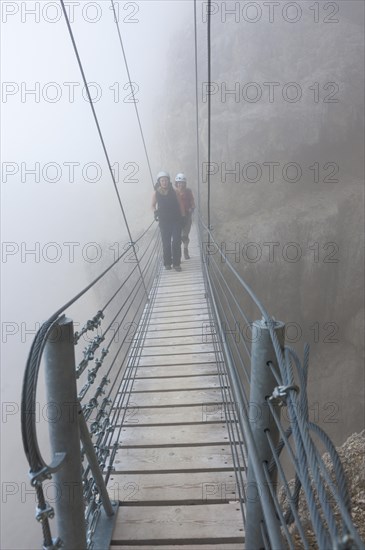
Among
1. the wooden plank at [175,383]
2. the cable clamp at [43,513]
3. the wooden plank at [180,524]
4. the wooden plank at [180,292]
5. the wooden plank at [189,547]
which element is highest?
the cable clamp at [43,513]

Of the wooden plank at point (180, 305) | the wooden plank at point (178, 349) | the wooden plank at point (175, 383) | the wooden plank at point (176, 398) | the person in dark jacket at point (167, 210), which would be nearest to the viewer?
the wooden plank at point (176, 398)

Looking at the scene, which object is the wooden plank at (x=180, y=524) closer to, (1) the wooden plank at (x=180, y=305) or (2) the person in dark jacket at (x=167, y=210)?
(1) the wooden plank at (x=180, y=305)

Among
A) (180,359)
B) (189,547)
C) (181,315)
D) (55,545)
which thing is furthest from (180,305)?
(55,545)

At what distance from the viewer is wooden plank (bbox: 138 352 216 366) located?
3.58 meters

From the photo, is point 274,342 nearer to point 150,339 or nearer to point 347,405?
point 150,339

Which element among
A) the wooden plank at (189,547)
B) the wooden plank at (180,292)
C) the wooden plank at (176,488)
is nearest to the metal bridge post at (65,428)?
the wooden plank at (189,547)

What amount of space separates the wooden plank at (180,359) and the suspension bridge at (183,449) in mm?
19

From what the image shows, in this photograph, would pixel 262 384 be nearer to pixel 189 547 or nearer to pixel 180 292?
pixel 189 547

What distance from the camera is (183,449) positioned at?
7.87 feet

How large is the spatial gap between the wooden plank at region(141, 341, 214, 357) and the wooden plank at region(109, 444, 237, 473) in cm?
141

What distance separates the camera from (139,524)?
1.87 m

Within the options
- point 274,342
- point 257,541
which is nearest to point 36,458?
point 274,342

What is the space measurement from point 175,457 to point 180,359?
136 cm

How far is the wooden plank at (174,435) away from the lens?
245cm
